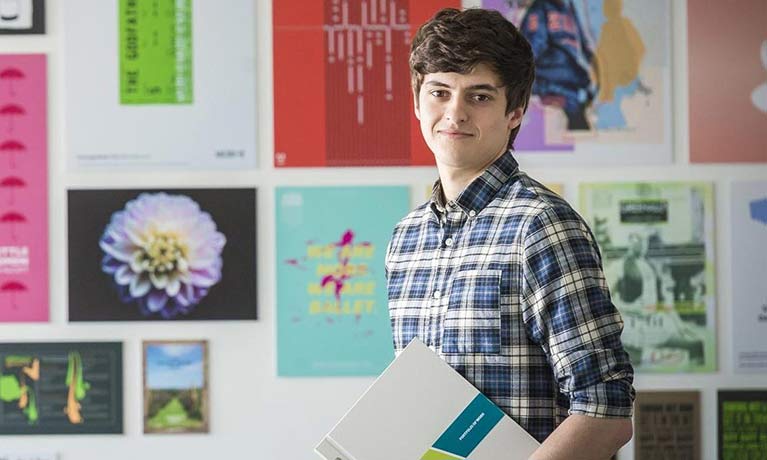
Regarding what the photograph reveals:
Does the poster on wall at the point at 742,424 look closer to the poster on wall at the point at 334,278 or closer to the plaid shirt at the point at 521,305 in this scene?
the poster on wall at the point at 334,278

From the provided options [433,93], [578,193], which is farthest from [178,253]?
[433,93]

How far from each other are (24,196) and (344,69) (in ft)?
2.89

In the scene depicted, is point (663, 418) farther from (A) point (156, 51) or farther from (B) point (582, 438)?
(A) point (156, 51)

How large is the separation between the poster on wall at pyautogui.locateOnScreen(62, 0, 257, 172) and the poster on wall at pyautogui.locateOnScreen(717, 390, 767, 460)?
1346 millimetres

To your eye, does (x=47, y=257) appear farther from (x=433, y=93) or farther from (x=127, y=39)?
(x=433, y=93)

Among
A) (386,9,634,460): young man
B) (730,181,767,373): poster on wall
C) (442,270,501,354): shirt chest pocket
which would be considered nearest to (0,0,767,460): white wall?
(730,181,767,373): poster on wall

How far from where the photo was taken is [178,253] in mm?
2432

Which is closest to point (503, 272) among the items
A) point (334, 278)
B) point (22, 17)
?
point (334, 278)

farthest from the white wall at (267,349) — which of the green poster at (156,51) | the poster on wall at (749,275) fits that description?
the green poster at (156,51)

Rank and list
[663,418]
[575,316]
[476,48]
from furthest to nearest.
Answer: [663,418]
[476,48]
[575,316]

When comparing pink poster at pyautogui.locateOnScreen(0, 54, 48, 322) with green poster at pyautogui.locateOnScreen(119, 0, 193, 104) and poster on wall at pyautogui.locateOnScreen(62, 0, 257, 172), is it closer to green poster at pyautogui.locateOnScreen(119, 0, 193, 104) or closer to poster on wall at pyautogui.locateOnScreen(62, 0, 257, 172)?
poster on wall at pyautogui.locateOnScreen(62, 0, 257, 172)

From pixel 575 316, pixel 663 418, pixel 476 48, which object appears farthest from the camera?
pixel 663 418

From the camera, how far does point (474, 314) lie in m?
1.24

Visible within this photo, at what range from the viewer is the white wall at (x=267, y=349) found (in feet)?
7.93
